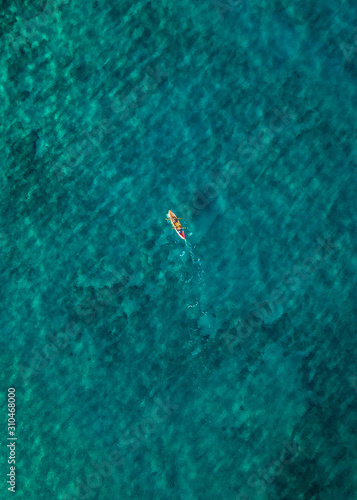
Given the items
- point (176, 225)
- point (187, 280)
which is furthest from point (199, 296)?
point (176, 225)

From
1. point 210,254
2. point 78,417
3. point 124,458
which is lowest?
point 124,458

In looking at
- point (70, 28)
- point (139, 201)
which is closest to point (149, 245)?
point (139, 201)

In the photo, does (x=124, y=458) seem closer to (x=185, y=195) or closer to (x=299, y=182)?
(x=185, y=195)

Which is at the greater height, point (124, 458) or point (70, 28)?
point (70, 28)

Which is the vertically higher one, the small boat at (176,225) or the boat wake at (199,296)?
the small boat at (176,225)

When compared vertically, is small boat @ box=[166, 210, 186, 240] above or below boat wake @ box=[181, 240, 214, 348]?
above

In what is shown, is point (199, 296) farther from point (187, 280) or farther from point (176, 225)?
point (176, 225)

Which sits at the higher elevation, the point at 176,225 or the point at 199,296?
the point at 176,225
